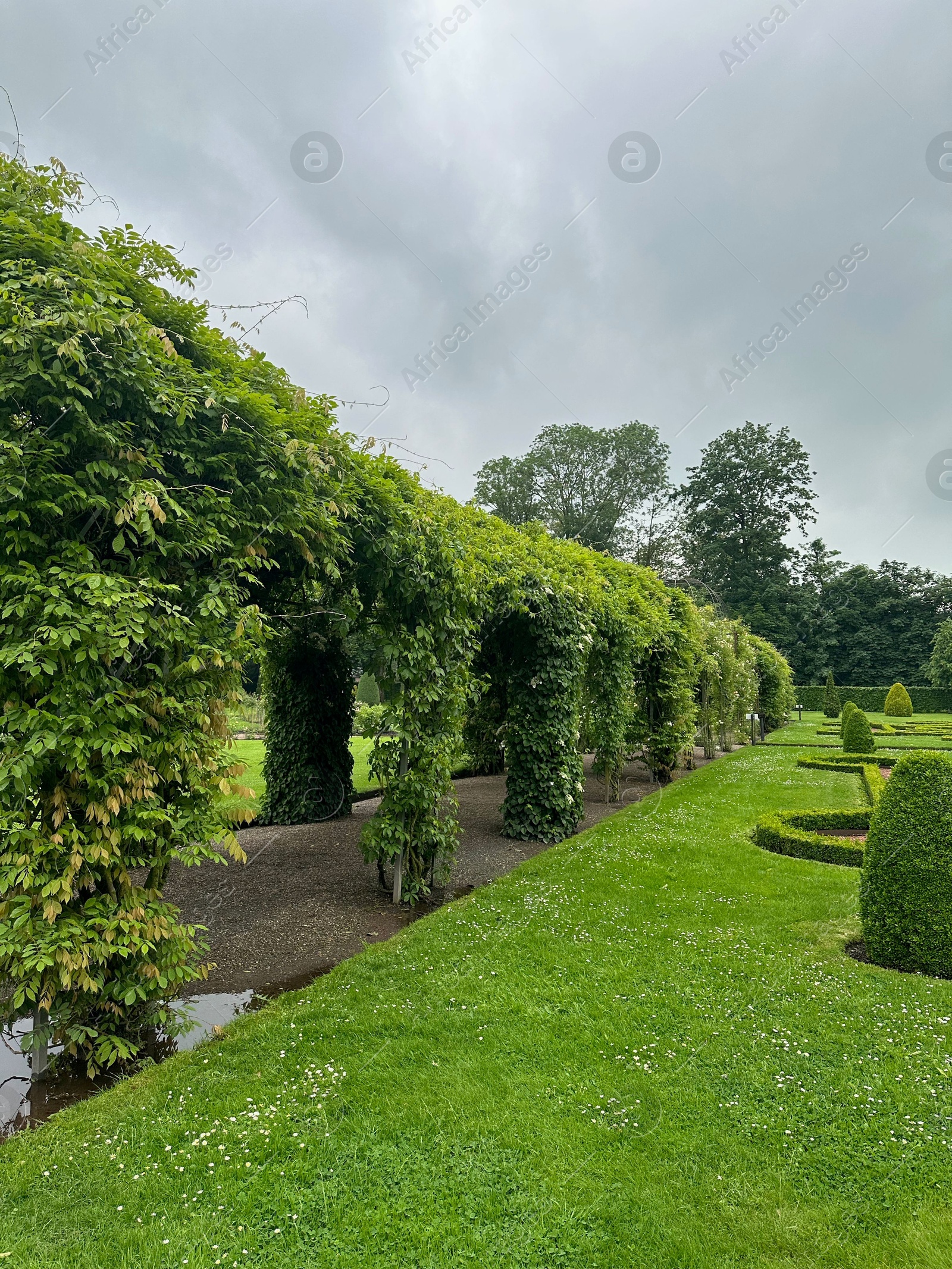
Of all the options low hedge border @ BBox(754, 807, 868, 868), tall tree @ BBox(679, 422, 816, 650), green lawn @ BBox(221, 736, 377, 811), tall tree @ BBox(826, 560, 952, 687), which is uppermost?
tall tree @ BBox(679, 422, 816, 650)

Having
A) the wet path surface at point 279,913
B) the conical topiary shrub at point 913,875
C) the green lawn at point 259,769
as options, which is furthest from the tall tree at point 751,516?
the conical topiary shrub at point 913,875

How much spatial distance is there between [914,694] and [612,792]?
39780 millimetres

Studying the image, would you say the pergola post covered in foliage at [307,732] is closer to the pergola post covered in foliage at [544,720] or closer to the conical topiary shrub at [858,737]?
the pergola post covered in foliage at [544,720]

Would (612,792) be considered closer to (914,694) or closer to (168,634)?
(168,634)

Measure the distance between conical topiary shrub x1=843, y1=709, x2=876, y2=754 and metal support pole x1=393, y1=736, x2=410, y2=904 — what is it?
1581 centimetres

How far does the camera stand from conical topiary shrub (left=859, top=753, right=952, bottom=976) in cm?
438

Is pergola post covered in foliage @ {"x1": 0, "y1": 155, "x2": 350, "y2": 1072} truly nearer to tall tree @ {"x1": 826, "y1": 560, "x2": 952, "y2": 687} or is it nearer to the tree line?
the tree line

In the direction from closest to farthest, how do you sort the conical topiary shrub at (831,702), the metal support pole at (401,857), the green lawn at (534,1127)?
the green lawn at (534,1127), the metal support pole at (401,857), the conical topiary shrub at (831,702)

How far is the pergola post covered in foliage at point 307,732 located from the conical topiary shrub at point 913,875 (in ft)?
22.5

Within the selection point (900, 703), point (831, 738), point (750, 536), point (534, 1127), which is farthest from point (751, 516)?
point (534, 1127)

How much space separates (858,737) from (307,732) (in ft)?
50.6

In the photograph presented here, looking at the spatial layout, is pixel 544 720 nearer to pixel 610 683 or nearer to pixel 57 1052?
pixel 610 683

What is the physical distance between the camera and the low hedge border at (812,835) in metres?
7.45

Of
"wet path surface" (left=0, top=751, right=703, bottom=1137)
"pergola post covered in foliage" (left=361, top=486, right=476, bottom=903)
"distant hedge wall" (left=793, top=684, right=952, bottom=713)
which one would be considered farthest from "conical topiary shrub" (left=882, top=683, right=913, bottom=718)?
"pergola post covered in foliage" (left=361, top=486, right=476, bottom=903)
